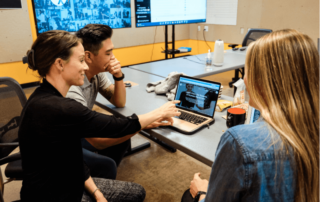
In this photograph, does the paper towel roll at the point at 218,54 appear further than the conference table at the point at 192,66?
Yes

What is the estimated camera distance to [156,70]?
8.91 feet

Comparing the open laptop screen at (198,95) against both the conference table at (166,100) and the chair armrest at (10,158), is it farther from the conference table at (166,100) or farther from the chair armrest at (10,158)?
the chair armrest at (10,158)

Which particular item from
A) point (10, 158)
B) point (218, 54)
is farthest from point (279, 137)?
point (218, 54)

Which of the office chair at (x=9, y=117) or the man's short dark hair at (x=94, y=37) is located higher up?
the man's short dark hair at (x=94, y=37)

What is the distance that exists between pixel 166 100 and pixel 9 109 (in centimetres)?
107

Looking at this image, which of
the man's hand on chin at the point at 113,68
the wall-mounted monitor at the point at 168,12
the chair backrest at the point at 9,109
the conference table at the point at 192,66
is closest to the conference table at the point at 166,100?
the conference table at the point at 192,66

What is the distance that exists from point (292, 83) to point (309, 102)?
7cm

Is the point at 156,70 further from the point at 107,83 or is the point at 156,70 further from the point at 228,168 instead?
the point at 228,168

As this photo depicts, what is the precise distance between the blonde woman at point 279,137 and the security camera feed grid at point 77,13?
428 centimetres

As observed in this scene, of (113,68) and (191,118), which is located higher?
(113,68)

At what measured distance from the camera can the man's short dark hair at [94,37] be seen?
1637 millimetres

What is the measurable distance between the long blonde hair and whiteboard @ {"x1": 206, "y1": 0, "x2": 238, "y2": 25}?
5040 mm

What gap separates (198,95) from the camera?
153 cm

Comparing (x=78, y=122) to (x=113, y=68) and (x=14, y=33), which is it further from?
(x=14, y=33)
